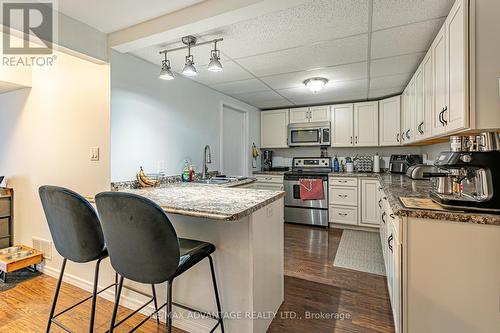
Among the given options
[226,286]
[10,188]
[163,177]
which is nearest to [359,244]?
[226,286]

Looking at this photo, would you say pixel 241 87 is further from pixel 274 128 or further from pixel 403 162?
pixel 403 162

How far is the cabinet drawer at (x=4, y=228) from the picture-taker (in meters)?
2.77

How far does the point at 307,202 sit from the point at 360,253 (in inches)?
52.1

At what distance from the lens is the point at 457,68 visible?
57.7 inches

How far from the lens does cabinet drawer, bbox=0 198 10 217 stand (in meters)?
2.78

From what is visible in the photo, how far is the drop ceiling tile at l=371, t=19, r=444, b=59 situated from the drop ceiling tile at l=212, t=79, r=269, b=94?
144 cm

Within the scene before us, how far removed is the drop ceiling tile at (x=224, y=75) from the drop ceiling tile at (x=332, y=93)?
906 mm

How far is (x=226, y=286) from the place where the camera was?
5.11 feet

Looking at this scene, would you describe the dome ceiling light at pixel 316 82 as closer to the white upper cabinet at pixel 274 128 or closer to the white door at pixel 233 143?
the white door at pixel 233 143

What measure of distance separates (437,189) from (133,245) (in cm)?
190

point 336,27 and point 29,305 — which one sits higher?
point 336,27

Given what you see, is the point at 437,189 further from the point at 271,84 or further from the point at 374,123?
the point at 374,123

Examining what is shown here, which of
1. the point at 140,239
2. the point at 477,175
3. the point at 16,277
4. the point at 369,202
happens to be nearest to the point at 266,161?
the point at 369,202

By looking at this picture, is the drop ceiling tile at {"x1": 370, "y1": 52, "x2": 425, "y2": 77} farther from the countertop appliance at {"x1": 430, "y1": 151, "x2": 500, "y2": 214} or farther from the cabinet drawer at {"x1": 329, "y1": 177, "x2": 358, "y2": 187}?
the cabinet drawer at {"x1": 329, "y1": 177, "x2": 358, "y2": 187}
